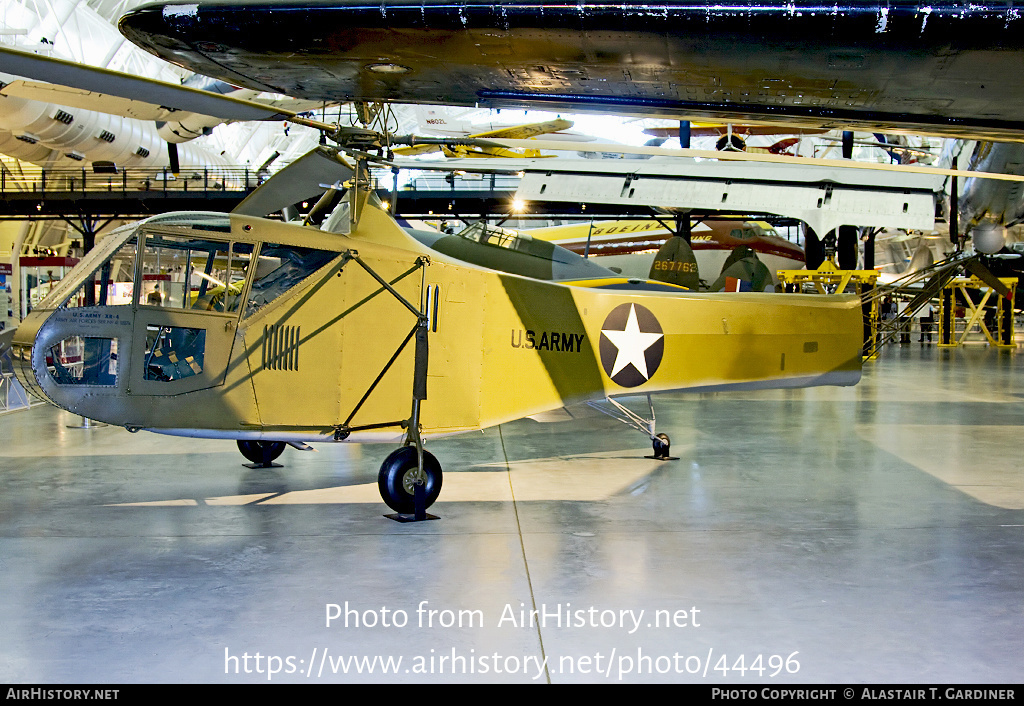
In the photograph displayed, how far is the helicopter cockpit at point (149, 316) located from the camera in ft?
17.4

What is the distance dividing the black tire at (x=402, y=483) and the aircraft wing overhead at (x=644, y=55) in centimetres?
253

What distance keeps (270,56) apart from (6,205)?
85.1 ft

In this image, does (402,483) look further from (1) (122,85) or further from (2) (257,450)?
(1) (122,85)

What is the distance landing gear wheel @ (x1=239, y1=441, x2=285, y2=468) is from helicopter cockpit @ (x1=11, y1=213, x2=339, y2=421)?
6.12 ft

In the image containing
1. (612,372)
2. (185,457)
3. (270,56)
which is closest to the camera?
(270,56)

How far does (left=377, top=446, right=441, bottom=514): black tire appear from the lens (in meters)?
5.82

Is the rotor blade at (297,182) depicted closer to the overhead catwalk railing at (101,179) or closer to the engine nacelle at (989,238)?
the engine nacelle at (989,238)

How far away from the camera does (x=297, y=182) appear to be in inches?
243

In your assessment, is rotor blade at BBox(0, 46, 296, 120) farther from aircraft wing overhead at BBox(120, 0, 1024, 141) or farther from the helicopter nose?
the helicopter nose

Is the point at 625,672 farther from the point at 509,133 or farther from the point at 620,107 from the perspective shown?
the point at 509,133

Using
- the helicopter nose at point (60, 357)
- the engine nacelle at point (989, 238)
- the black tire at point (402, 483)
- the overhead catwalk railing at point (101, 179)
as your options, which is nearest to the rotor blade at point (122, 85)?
the helicopter nose at point (60, 357)

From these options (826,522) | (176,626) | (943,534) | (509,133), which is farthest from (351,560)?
(509,133)

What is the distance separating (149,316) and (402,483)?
6.74ft

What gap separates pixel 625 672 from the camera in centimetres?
334
